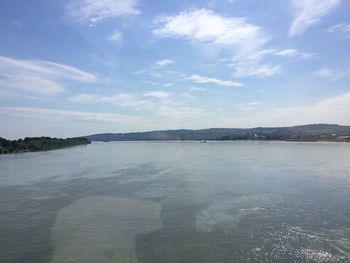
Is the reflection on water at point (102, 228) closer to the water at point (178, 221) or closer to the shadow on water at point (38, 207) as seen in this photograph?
the water at point (178, 221)

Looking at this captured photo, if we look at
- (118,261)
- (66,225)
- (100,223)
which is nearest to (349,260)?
(118,261)

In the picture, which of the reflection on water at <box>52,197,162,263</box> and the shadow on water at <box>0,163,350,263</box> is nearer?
the shadow on water at <box>0,163,350,263</box>

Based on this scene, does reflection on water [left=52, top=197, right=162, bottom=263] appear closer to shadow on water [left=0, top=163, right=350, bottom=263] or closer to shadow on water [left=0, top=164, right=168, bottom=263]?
shadow on water [left=0, top=163, right=350, bottom=263]

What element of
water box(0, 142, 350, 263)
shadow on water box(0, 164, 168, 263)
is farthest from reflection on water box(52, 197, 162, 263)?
shadow on water box(0, 164, 168, 263)

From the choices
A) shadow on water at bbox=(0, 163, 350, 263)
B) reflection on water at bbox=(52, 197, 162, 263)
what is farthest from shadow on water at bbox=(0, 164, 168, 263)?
reflection on water at bbox=(52, 197, 162, 263)

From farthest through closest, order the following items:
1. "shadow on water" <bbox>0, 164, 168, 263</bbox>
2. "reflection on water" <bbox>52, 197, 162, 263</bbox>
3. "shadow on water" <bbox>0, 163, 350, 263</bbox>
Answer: "shadow on water" <bbox>0, 164, 168, 263</bbox> < "reflection on water" <bbox>52, 197, 162, 263</bbox> < "shadow on water" <bbox>0, 163, 350, 263</bbox>

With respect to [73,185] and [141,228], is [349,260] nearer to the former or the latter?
[141,228]

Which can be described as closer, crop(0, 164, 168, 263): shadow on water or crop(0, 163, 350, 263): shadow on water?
crop(0, 163, 350, 263): shadow on water

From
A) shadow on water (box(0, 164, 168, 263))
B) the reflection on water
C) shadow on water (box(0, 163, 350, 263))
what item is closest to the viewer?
shadow on water (box(0, 163, 350, 263))

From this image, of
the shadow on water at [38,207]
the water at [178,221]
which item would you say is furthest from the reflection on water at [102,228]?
the shadow on water at [38,207]

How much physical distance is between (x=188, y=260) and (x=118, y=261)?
1636mm

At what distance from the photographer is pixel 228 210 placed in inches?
547

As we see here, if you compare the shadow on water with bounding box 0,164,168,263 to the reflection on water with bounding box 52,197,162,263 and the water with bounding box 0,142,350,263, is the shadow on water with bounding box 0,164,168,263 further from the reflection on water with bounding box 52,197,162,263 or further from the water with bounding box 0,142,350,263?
the reflection on water with bounding box 52,197,162,263

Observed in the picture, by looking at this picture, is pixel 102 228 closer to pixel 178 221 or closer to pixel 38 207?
pixel 178 221
